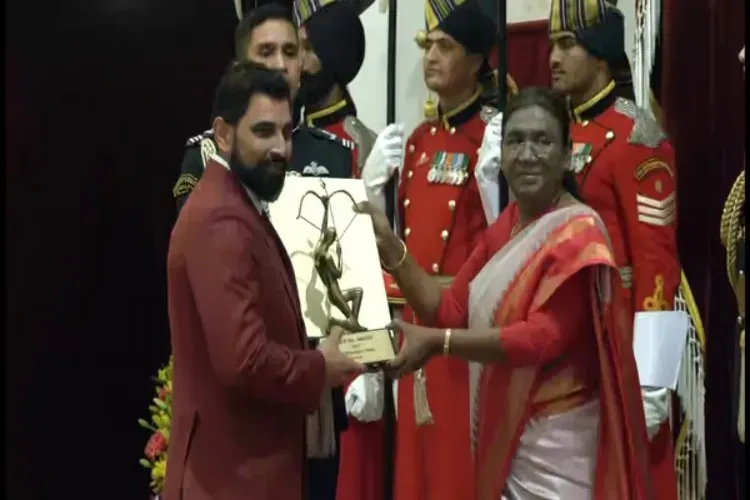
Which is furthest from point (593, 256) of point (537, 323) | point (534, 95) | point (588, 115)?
point (588, 115)

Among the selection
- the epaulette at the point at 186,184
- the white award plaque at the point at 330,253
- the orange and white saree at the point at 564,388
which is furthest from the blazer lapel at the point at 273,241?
the epaulette at the point at 186,184

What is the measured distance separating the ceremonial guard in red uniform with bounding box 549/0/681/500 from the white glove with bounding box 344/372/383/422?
0.64 metres

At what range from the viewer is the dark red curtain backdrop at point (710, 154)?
2.34 metres

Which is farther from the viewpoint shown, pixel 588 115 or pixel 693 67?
pixel 693 67

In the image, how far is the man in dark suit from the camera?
4.65 ft

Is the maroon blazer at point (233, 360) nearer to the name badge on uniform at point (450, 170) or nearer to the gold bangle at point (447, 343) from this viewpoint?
the gold bangle at point (447, 343)

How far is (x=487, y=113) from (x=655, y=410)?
802 mm

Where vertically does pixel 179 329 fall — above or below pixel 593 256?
below

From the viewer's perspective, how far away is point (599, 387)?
1.80 metres

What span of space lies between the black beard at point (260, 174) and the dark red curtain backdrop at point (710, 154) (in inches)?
49.5

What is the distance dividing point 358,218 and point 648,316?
0.71 metres

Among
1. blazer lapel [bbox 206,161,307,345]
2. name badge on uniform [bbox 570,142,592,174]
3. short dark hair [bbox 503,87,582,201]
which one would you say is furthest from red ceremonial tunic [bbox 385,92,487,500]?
blazer lapel [bbox 206,161,307,345]

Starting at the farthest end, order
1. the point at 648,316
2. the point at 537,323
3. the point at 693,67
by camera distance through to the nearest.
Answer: the point at 693,67
the point at 648,316
the point at 537,323

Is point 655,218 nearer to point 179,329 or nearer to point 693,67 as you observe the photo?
point 693,67
